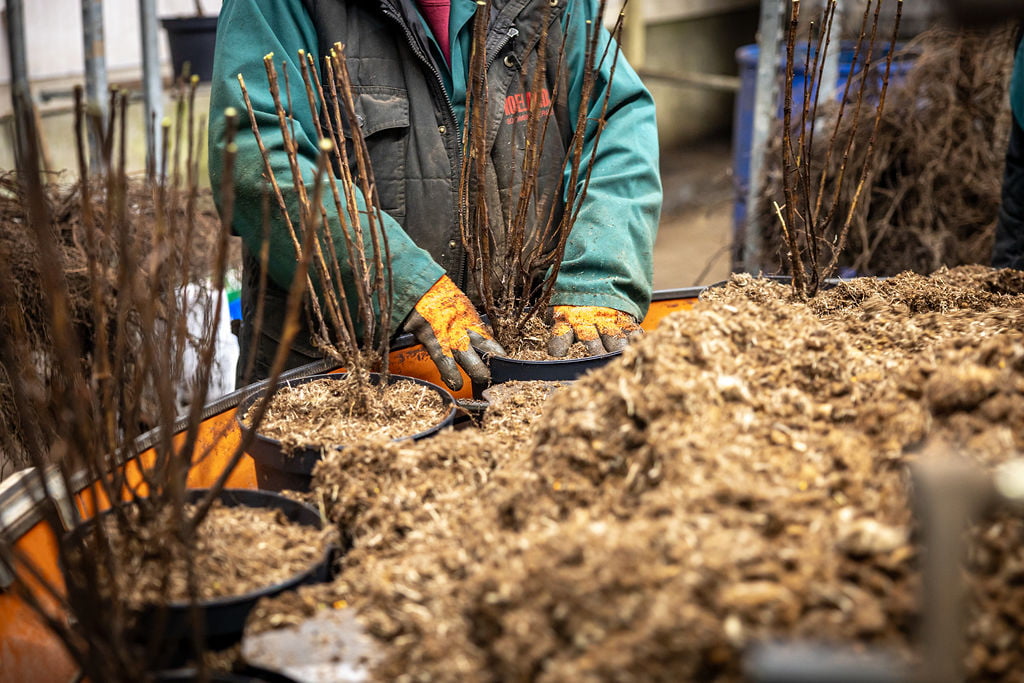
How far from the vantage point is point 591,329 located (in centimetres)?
191

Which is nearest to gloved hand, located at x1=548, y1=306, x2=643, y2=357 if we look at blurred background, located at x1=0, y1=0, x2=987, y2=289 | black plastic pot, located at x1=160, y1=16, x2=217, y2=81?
blurred background, located at x1=0, y1=0, x2=987, y2=289

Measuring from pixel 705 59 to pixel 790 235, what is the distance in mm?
7973

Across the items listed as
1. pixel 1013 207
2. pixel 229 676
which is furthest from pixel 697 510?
pixel 1013 207

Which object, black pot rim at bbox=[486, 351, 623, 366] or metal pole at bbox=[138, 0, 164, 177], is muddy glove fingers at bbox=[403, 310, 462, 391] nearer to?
black pot rim at bbox=[486, 351, 623, 366]

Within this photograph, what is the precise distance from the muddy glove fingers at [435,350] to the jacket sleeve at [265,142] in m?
0.04

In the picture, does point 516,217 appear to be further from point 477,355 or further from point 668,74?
point 668,74

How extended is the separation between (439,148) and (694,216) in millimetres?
5520

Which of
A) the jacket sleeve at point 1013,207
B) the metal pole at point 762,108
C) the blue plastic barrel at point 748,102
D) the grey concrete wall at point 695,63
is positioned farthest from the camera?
the grey concrete wall at point 695,63

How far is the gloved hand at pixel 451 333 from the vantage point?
1.76 metres

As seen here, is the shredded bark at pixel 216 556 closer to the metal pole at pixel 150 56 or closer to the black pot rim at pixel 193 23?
the metal pole at pixel 150 56

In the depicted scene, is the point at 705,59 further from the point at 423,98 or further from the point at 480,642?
the point at 480,642

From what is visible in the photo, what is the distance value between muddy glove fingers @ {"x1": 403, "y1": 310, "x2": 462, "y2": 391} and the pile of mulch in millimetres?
326

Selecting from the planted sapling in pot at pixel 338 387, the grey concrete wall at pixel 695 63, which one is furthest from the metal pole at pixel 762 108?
the grey concrete wall at pixel 695 63

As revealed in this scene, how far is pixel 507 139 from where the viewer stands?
2.19 m
